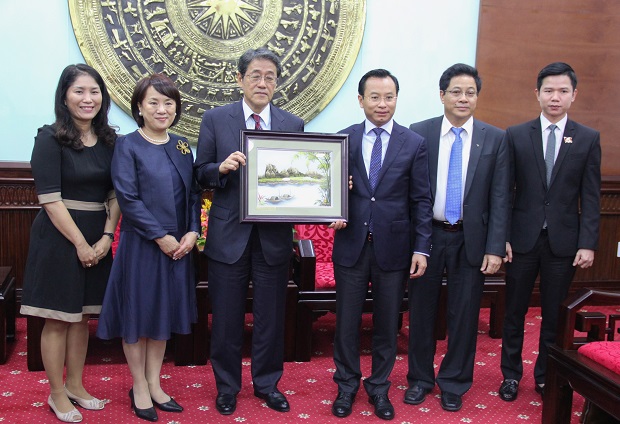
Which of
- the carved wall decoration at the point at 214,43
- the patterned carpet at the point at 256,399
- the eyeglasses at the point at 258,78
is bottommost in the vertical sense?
the patterned carpet at the point at 256,399

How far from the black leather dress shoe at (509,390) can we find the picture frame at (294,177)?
106 centimetres

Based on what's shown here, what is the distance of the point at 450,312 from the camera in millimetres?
2627

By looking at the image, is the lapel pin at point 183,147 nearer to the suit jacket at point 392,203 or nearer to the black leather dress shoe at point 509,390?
the suit jacket at point 392,203

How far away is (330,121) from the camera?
4.04 meters

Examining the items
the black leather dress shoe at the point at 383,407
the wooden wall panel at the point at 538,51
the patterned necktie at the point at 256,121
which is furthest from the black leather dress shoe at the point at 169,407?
the wooden wall panel at the point at 538,51

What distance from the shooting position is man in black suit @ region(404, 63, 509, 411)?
2.51 metres

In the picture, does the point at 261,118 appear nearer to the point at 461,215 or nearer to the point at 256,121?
the point at 256,121

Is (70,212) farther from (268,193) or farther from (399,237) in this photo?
(399,237)

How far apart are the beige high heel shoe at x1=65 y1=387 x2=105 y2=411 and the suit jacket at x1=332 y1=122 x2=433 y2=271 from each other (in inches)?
42.5

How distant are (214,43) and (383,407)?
2.30 metres

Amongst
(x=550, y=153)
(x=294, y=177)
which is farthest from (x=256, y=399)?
(x=550, y=153)

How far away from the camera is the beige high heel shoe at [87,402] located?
8.27 feet

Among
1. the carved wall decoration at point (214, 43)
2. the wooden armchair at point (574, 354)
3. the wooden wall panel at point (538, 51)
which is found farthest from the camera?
the wooden wall panel at point (538, 51)

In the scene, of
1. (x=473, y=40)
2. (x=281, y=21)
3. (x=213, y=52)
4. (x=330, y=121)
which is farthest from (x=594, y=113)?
(x=213, y=52)
